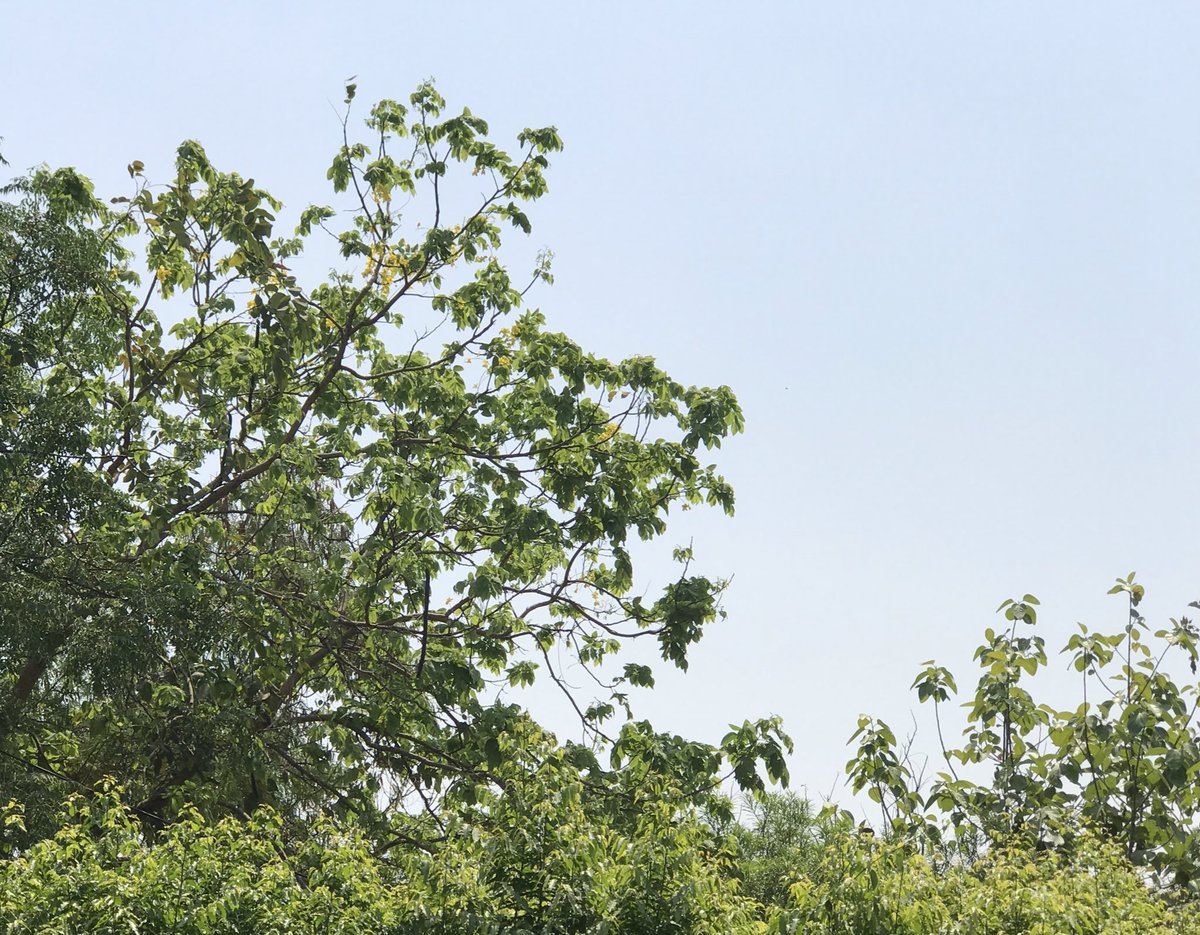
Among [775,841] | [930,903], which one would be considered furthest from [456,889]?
[775,841]

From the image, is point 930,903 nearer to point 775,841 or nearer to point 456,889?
point 456,889

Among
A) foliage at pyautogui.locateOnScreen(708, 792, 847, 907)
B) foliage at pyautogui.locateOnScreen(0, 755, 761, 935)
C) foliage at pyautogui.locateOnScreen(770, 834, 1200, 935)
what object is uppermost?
foliage at pyautogui.locateOnScreen(708, 792, 847, 907)

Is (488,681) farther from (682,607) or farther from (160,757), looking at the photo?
(160,757)

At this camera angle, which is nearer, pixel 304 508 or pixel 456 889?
pixel 456 889

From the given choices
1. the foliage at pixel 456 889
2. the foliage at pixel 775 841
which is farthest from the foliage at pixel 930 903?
the foliage at pixel 775 841

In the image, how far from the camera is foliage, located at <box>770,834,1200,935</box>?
4715mm

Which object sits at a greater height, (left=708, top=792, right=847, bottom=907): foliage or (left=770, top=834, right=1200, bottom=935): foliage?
(left=708, top=792, right=847, bottom=907): foliage

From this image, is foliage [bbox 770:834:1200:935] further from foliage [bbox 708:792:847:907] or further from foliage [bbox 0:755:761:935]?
foliage [bbox 708:792:847:907]

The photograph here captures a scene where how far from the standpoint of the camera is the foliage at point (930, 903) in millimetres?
4715

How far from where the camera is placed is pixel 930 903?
4781 mm

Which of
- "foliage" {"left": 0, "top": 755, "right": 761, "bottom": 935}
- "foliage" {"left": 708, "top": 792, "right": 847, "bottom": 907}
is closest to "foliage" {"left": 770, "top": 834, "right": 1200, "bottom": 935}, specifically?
"foliage" {"left": 0, "top": 755, "right": 761, "bottom": 935}

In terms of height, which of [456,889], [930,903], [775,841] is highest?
[775,841]

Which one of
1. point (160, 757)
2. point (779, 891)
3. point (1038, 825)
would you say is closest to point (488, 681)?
point (160, 757)

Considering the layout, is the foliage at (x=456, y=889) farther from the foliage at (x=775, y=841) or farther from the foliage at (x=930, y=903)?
the foliage at (x=775, y=841)
